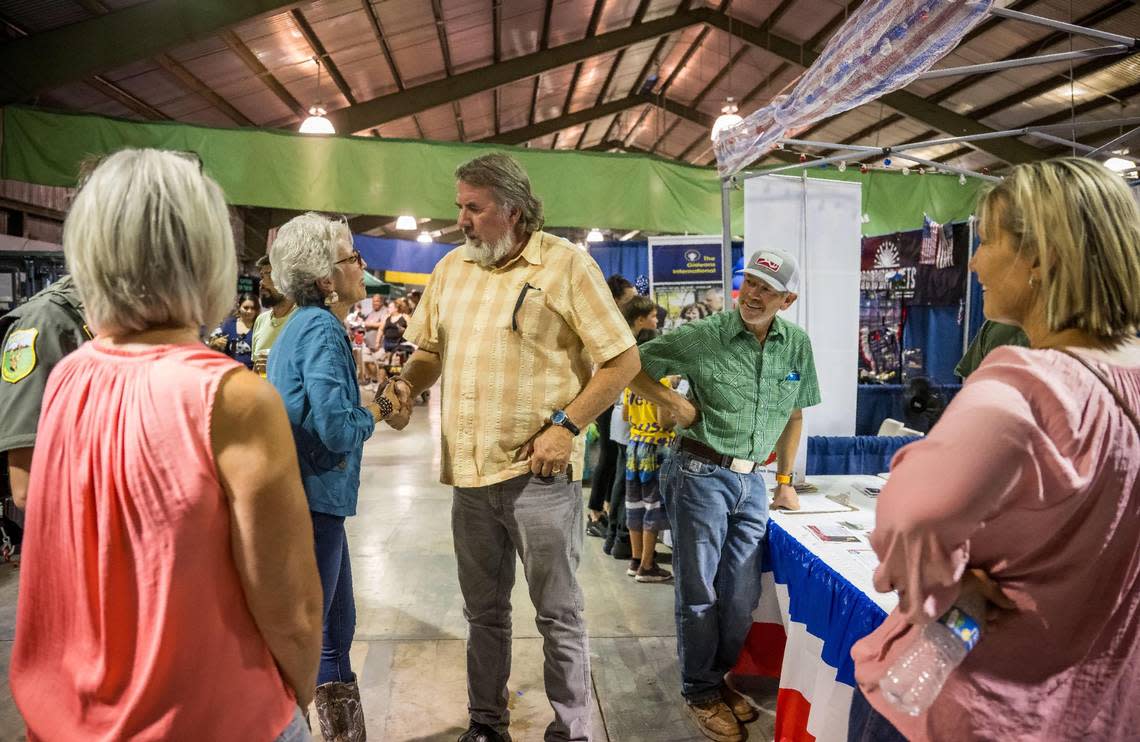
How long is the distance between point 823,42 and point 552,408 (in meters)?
8.84

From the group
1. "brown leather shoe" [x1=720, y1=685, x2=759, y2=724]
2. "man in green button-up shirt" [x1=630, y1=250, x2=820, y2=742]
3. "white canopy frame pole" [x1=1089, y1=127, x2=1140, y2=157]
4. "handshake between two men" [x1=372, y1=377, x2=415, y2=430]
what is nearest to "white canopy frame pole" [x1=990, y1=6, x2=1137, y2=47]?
"man in green button-up shirt" [x1=630, y1=250, x2=820, y2=742]

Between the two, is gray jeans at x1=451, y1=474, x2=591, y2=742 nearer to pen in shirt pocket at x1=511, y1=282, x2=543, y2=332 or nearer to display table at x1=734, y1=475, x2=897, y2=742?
pen in shirt pocket at x1=511, y1=282, x2=543, y2=332

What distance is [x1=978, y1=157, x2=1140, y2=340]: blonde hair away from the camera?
915 mm

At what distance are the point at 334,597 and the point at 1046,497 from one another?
2.01 meters

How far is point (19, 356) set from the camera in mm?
1929

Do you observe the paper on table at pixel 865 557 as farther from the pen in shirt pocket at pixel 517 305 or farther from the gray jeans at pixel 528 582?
the pen in shirt pocket at pixel 517 305

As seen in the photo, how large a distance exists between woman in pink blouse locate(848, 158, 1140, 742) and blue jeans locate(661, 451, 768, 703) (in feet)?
4.87

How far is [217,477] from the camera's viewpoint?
0.88 m

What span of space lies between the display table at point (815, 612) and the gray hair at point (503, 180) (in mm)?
1408

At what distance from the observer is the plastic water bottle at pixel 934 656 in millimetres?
926

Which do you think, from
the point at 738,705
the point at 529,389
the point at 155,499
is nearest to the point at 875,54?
the point at 529,389

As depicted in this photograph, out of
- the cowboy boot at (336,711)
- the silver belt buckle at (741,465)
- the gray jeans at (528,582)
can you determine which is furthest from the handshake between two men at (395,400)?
the silver belt buckle at (741,465)

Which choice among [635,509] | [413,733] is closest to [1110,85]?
[635,509]

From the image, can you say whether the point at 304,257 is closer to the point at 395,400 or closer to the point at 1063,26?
the point at 395,400
